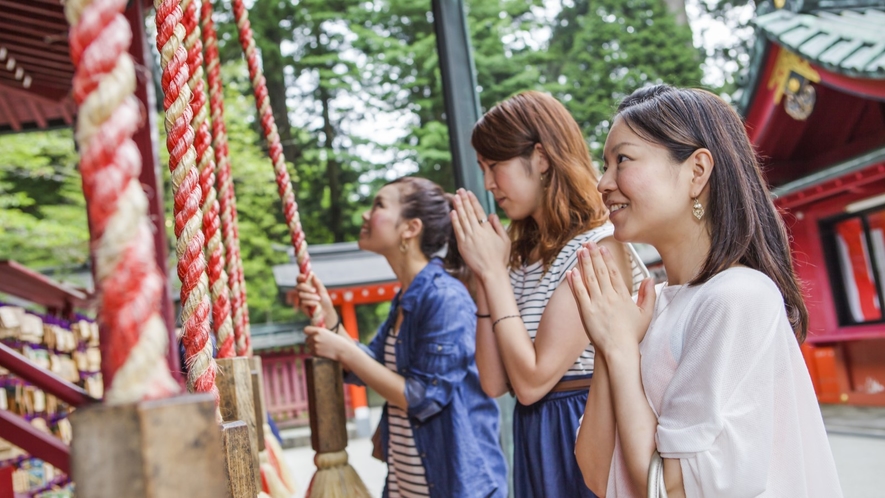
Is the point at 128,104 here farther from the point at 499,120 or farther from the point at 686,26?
the point at 686,26

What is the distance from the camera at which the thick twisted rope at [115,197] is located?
48 centimetres

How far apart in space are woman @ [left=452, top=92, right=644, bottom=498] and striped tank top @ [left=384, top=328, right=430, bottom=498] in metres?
0.41

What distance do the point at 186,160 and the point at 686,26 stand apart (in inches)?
612

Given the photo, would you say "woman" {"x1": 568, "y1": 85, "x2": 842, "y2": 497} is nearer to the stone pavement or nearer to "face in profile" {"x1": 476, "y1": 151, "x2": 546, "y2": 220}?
"face in profile" {"x1": 476, "y1": 151, "x2": 546, "y2": 220}

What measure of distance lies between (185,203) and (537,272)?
1043mm

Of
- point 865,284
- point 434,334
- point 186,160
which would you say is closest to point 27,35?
point 434,334

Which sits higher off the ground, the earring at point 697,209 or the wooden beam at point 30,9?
the wooden beam at point 30,9

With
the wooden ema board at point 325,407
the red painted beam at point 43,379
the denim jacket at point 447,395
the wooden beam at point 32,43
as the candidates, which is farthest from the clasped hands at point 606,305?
the wooden beam at point 32,43

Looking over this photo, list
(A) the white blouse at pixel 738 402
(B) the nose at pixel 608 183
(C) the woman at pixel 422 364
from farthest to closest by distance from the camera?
(C) the woman at pixel 422 364 < (B) the nose at pixel 608 183 < (A) the white blouse at pixel 738 402

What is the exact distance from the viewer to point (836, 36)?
20.7 feet

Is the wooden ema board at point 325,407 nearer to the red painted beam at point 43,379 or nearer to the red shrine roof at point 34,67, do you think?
the red painted beam at point 43,379

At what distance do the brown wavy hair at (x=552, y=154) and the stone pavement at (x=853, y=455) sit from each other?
40.7 inches

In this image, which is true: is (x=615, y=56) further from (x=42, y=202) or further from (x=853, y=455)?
(x=853, y=455)

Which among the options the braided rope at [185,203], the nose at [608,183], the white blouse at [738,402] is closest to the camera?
the braided rope at [185,203]
